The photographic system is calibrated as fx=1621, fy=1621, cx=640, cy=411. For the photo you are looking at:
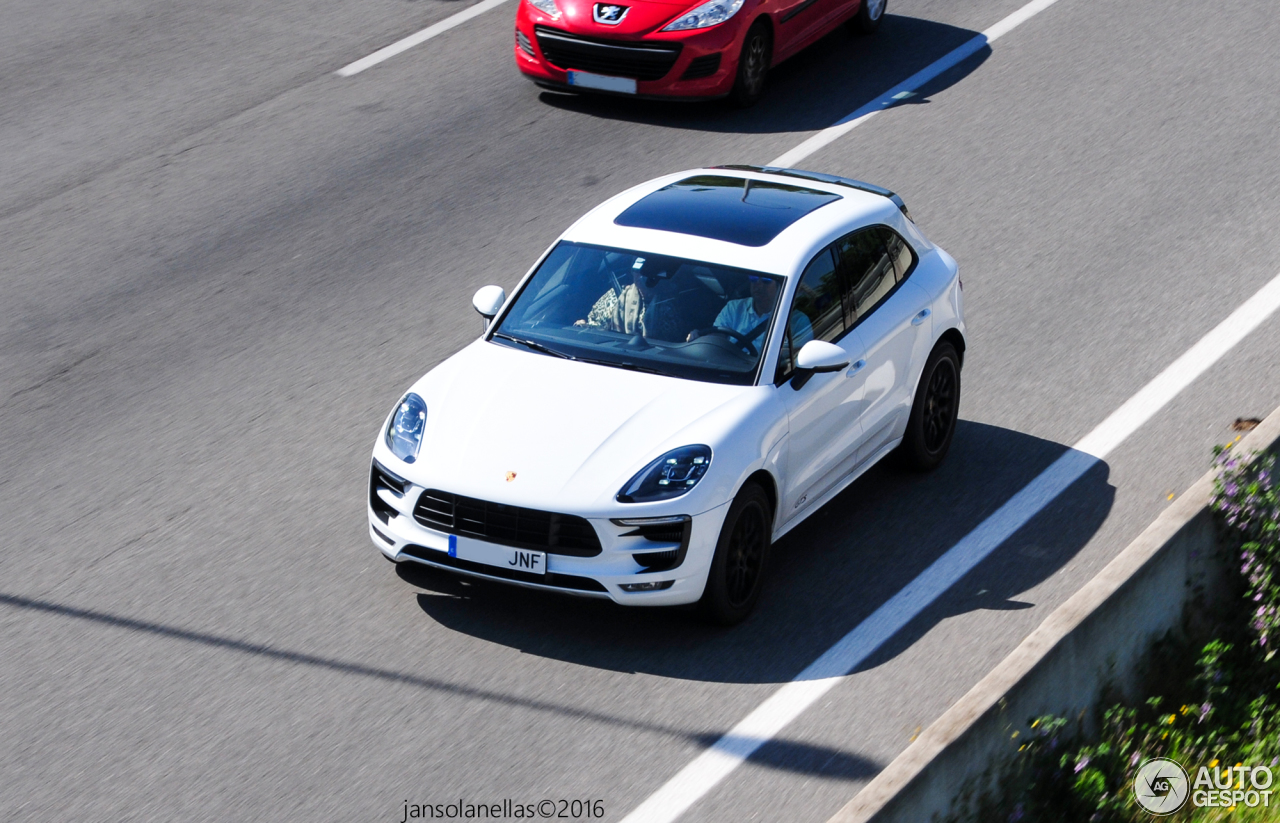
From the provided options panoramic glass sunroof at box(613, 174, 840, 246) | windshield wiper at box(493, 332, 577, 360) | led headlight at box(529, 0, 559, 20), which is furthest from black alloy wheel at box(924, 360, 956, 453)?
led headlight at box(529, 0, 559, 20)

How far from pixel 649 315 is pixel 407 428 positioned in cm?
134

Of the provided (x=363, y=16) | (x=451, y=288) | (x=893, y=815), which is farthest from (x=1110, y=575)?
(x=363, y=16)

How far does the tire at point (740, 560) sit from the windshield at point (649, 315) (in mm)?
628

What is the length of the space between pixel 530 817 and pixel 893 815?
146cm

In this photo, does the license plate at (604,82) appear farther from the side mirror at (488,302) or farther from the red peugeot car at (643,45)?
the side mirror at (488,302)

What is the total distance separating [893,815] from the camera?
213 inches

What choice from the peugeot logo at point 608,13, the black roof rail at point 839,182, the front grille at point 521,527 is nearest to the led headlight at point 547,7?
the peugeot logo at point 608,13

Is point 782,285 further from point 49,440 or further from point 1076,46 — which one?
point 1076,46

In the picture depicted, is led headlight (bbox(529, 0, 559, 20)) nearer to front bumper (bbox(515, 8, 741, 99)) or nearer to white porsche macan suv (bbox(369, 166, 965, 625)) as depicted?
front bumper (bbox(515, 8, 741, 99))

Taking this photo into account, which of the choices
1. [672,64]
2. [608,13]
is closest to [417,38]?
[608,13]

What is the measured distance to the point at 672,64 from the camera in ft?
46.7

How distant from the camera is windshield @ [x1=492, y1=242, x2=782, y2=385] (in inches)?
306

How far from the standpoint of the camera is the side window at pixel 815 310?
7.84 meters

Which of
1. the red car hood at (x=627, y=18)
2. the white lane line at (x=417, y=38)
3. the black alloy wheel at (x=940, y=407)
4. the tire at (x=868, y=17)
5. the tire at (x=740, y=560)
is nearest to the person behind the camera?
the tire at (x=740, y=560)
